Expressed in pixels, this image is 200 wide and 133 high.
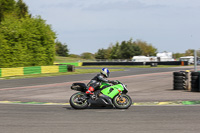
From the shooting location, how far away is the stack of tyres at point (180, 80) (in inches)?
622

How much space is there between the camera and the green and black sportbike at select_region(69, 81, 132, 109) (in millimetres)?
9688

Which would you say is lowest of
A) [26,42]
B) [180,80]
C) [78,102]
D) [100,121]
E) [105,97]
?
[100,121]

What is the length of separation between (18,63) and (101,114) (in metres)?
29.1

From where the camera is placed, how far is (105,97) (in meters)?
9.67

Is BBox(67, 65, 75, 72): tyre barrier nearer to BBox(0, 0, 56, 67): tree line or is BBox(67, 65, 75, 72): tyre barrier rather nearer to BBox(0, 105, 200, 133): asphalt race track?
BBox(0, 0, 56, 67): tree line

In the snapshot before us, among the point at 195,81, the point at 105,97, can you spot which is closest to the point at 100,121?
the point at 105,97

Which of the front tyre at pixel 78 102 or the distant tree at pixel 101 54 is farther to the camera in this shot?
the distant tree at pixel 101 54

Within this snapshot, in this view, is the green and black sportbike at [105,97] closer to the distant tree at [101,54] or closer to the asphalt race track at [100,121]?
the asphalt race track at [100,121]

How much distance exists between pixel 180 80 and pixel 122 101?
717 cm

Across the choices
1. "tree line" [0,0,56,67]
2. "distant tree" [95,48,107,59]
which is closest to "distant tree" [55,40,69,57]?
"distant tree" [95,48,107,59]

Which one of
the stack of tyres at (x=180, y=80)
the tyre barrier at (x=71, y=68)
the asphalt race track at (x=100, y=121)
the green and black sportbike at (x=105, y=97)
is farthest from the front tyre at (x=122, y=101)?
the tyre barrier at (x=71, y=68)

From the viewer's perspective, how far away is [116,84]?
9.83 m

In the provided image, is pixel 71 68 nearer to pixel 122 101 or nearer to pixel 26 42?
pixel 26 42

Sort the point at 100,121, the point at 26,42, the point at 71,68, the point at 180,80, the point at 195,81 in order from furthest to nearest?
the point at 71,68, the point at 26,42, the point at 180,80, the point at 195,81, the point at 100,121
